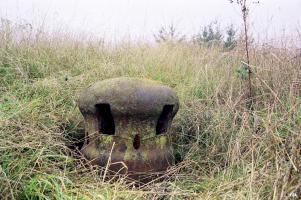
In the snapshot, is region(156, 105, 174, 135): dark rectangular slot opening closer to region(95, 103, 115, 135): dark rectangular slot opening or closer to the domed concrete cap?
the domed concrete cap

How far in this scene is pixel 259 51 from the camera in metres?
4.30

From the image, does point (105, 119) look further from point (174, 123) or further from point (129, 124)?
point (174, 123)

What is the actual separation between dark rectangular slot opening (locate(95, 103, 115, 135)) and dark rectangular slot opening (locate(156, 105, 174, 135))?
13.8 inches

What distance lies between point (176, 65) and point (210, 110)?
75.3 inches

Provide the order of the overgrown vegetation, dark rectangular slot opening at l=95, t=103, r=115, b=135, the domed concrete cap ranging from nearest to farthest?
the overgrown vegetation < the domed concrete cap < dark rectangular slot opening at l=95, t=103, r=115, b=135

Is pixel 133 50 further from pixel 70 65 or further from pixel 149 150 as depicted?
pixel 149 150

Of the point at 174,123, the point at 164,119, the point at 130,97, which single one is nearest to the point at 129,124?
the point at 130,97

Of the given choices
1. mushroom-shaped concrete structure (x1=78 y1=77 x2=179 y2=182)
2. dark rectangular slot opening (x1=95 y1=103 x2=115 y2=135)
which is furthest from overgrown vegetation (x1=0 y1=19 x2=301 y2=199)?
dark rectangular slot opening (x1=95 y1=103 x2=115 y2=135)

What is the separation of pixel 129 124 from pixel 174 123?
0.88m

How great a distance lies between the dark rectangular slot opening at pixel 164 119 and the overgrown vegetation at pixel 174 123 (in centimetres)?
29

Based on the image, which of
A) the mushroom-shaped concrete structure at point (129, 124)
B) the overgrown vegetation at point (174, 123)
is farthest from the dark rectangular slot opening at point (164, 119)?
the overgrown vegetation at point (174, 123)

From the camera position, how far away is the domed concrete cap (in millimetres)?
2605

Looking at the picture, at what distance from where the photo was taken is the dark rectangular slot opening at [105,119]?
2.73 metres

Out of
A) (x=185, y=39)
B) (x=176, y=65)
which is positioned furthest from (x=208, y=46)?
→ (x=176, y=65)
